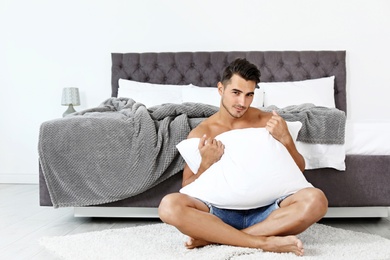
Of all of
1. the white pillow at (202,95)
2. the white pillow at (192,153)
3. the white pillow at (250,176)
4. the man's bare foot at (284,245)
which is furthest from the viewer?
the white pillow at (202,95)

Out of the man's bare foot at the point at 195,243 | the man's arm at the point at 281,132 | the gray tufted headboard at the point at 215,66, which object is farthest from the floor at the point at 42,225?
the gray tufted headboard at the point at 215,66

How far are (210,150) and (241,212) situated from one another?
0.31 metres

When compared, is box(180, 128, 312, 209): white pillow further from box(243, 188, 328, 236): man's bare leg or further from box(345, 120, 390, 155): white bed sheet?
box(345, 120, 390, 155): white bed sheet

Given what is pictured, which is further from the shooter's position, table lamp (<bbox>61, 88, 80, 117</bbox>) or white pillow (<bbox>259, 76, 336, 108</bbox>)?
table lamp (<bbox>61, 88, 80, 117</bbox>)

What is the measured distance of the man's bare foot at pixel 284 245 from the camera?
6.73ft

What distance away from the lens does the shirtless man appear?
6.89ft

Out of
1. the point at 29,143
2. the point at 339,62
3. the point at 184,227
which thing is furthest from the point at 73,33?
the point at 184,227

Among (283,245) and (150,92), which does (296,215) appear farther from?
(150,92)

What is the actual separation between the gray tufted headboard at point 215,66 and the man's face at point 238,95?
2.33 metres

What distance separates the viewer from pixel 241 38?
15.5ft

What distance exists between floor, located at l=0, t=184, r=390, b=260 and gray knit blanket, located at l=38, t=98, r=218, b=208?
0.59 feet

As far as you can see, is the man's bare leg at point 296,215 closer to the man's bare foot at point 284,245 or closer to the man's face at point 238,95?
the man's bare foot at point 284,245

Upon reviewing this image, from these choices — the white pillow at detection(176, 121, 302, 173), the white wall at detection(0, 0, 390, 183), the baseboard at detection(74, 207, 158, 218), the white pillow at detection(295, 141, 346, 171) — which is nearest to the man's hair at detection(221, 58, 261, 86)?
the white pillow at detection(176, 121, 302, 173)

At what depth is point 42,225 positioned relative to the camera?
3035 mm
